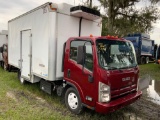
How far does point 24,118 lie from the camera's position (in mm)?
4367

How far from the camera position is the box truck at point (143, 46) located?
693 inches

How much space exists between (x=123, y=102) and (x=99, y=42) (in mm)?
1568

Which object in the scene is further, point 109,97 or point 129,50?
point 129,50

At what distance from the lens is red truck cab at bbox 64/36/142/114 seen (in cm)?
389

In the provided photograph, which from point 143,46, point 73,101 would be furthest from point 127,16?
point 73,101

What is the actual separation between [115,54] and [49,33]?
1927 millimetres

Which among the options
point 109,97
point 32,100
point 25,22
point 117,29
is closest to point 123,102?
point 109,97

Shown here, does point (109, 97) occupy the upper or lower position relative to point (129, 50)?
lower

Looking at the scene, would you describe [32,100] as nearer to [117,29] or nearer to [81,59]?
[81,59]

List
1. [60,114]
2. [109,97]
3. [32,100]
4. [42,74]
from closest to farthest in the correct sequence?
[109,97]
[60,114]
[42,74]
[32,100]

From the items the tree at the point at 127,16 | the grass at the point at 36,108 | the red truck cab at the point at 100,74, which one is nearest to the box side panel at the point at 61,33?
the red truck cab at the point at 100,74

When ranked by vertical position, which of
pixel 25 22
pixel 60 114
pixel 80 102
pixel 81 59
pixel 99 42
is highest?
pixel 25 22

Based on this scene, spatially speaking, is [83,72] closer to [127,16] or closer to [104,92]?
[104,92]

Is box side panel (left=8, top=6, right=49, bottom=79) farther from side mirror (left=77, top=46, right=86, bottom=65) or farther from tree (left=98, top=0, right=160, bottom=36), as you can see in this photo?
tree (left=98, top=0, right=160, bottom=36)
